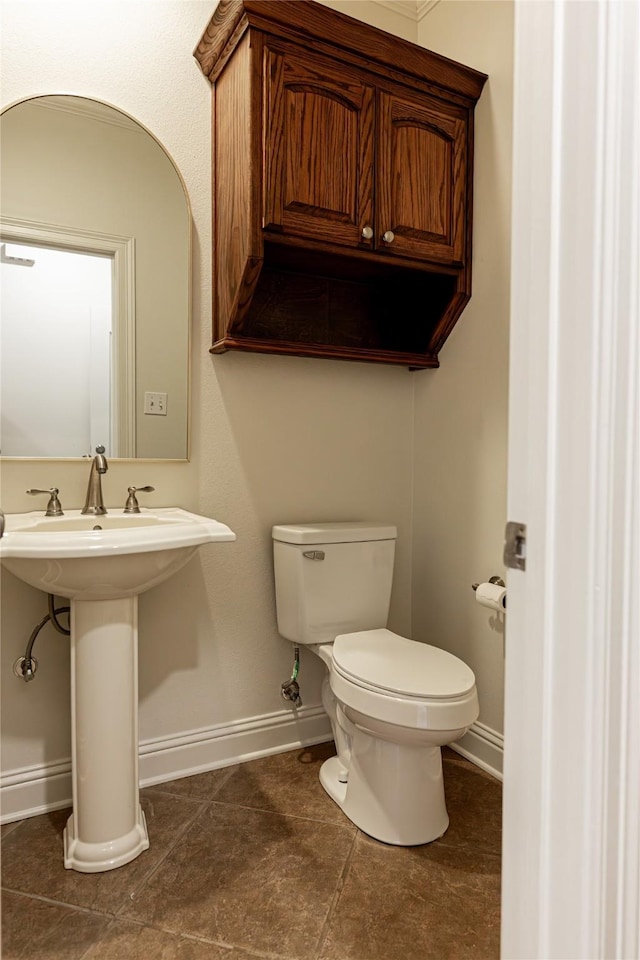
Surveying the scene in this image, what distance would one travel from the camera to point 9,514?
5.31ft

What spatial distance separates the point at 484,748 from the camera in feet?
6.44

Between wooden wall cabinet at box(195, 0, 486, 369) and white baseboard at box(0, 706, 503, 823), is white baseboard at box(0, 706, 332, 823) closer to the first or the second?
white baseboard at box(0, 706, 503, 823)

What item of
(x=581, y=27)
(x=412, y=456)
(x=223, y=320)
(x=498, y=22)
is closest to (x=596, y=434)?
(x=581, y=27)

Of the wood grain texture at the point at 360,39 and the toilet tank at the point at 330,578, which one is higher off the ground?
the wood grain texture at the point at 360,39

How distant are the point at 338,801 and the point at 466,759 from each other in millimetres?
539

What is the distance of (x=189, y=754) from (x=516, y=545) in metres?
1.62

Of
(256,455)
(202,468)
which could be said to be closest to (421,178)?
(256,455)

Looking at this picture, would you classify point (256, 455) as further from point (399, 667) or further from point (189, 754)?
point (189, 754)

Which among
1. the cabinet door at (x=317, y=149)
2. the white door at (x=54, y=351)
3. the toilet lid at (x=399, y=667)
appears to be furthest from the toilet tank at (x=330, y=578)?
the cabinet door at (x=317, y=149)

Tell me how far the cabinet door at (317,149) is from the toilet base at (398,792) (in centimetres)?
147

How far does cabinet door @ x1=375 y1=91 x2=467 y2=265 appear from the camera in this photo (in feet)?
6.04

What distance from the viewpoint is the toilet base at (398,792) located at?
60.9 inches

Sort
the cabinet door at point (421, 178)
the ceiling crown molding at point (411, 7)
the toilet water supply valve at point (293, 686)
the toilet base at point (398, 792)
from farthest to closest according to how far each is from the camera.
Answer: the ceiling crown molding at point (411, 7) → the toilet water supply valve at point (293, 686) → the cabinet door at point (421, 178) → the toilet base at point (398, 792)

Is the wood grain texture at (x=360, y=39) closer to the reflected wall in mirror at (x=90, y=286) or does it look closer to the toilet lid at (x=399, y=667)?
the reflected wall in mirror at (x=90, y=286)
